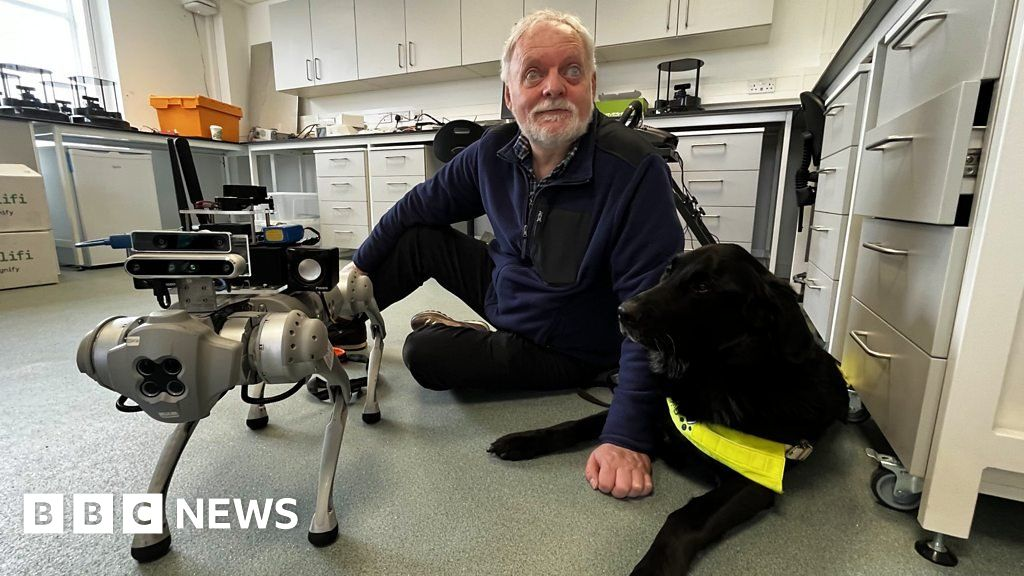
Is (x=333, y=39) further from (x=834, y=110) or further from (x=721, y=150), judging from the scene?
(x=834, y=110)

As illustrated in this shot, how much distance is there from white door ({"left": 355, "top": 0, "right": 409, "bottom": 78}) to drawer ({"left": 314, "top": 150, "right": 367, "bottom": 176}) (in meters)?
0.98

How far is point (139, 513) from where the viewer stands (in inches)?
29.7

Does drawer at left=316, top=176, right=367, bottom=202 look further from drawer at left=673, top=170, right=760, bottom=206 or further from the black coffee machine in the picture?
drawer at left=673, top=170, right=760, bottom=206

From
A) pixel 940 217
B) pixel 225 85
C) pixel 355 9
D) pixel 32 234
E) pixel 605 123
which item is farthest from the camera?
pixel 225 85

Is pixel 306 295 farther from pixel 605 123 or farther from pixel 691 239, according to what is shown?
pixel 691 239

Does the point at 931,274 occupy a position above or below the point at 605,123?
below

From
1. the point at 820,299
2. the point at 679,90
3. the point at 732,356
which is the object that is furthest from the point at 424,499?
the point at 679,90

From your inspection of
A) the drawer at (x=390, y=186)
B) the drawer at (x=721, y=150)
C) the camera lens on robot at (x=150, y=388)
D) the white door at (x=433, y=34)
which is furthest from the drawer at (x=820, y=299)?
the white door at (x=433, y=34)

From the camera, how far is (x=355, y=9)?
13.5 ft

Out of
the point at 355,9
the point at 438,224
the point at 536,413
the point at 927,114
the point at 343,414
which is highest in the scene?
the point at 355,9

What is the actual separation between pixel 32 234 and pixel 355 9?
9.61 ft

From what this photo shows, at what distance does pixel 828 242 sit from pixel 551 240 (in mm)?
956

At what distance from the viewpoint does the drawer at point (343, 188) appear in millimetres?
3641

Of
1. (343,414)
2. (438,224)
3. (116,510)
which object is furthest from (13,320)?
(343,414)
